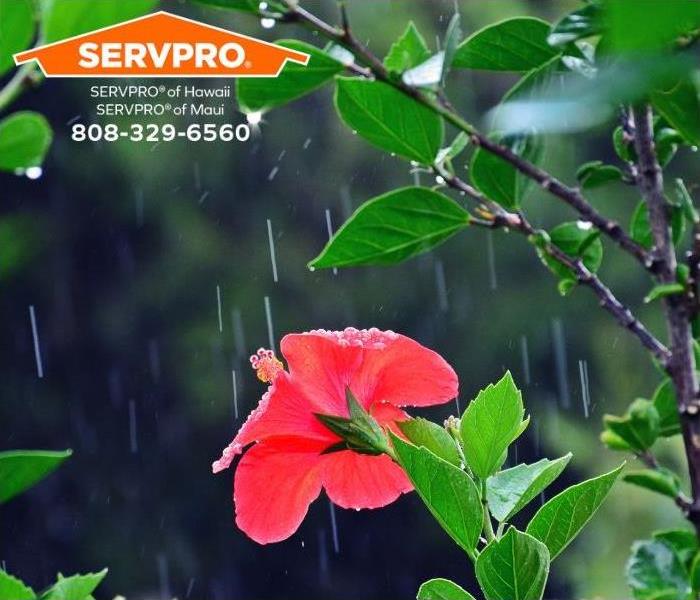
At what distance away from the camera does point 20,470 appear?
278mm

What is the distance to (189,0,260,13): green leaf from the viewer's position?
0.31m

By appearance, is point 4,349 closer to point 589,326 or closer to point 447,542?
point 447,542

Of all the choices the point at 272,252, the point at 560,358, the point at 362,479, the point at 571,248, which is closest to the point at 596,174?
the point at 571,248

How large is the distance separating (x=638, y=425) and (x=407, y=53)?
0.49 ft

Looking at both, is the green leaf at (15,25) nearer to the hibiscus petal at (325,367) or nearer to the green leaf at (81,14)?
the green leaf at (81,14)

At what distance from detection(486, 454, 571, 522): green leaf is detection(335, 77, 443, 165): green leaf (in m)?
0.10

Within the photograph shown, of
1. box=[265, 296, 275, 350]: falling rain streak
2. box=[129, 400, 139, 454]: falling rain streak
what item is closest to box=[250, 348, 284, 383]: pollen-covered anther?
box=[265, 296, 275, 350]: falling rain streak

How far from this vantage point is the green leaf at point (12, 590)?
0.29m

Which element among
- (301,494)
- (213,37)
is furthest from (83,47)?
(301,494)

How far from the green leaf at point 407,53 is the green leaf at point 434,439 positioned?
0.11m

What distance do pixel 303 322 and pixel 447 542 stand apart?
52.5 inches

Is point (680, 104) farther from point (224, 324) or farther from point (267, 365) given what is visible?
point (224, 324)


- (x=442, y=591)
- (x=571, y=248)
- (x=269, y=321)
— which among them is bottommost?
(x=442, y=591)

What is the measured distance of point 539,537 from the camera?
342 mm
